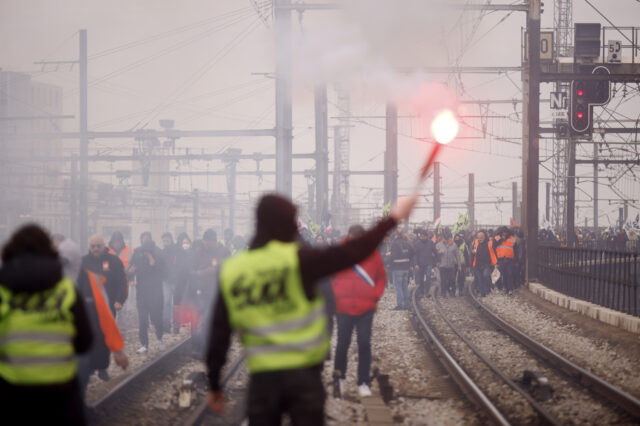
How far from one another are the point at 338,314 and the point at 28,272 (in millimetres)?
4921

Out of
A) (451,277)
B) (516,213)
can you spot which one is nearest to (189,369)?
(451,277)

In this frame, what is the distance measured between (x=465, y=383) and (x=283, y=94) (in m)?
12.7

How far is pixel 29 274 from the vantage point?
12.2 ft

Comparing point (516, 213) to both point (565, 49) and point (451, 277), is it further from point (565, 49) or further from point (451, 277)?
point (451, 277)

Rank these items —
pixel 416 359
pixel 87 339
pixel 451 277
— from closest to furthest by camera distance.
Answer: pixel 87 339 → pixel 416 359 → pixel 451 277

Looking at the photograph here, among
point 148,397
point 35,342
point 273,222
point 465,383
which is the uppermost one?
point 273,222

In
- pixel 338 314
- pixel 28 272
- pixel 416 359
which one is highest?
pixel 28 272

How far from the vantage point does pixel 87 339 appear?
3953mm

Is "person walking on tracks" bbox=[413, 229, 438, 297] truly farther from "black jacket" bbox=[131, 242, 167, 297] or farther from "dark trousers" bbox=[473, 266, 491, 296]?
"black jacket" bbox=[131, 242, 167, 297]

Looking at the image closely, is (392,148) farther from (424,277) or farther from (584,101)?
(584,101)

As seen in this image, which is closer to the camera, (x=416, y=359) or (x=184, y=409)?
(x=184, y=409)

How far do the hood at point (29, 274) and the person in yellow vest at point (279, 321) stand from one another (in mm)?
872

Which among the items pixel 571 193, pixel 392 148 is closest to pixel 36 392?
pixel 571 193

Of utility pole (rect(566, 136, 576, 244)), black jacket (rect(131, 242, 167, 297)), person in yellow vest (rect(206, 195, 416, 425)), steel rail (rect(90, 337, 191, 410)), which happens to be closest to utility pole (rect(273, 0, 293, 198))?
black jacket (rect(131, 242, 167, 297))
